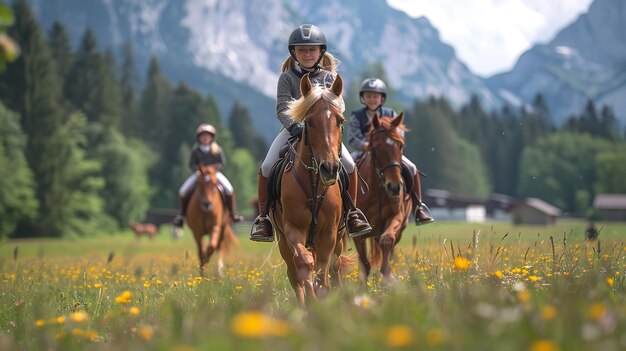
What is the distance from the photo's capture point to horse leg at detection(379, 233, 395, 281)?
39.2 feet

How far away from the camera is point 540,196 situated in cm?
13538

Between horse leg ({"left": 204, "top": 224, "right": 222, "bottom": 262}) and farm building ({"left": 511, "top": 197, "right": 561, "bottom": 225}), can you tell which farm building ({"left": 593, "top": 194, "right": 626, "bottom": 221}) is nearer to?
farm building ({"left": 511, "top": 197, "right": 561, "bottom": 225})

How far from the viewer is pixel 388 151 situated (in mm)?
12516

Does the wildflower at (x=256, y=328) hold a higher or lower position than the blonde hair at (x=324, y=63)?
lower

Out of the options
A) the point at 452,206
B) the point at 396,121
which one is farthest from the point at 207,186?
the point at 452,206

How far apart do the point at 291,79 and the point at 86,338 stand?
14.9 feet

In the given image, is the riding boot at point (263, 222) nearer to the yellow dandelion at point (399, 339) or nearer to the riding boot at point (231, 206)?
the yellow dandelion at point (399, 339)

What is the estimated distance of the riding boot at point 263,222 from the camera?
988cm

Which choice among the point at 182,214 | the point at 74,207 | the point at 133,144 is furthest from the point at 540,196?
the point at 182,214

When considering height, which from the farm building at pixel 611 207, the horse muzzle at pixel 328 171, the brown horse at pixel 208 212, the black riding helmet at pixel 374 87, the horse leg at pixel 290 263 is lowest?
the farm building at pixel 611 207

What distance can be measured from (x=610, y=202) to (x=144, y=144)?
56396 millimetres

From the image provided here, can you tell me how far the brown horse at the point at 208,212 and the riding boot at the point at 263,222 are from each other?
8.88 m

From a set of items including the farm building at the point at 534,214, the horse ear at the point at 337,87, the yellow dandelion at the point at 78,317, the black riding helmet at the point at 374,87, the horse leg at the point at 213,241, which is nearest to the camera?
the yellow dandelion at the point at 78,317

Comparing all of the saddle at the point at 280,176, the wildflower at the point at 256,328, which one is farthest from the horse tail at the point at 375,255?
the wildflower at the point at 256,328
